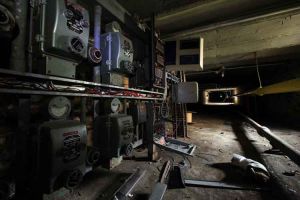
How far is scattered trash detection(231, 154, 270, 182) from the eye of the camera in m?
1.75

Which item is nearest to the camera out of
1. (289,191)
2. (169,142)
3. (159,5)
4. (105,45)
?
(289,191)

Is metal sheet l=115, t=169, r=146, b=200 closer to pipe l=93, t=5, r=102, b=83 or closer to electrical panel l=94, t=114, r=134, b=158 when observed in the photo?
electrical panel l=94, t=114, r=134, b=158

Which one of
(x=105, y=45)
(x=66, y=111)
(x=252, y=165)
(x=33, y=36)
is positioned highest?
(x=105, y=45)

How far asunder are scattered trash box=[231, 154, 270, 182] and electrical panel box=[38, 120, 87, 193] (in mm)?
1708

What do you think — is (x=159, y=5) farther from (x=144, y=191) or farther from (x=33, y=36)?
(x=144, y=191)

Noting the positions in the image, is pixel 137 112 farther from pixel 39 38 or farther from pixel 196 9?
A: pixel 196 9

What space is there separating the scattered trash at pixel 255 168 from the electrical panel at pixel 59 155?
67.2 inches

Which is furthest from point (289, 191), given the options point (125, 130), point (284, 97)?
point (284, 97)

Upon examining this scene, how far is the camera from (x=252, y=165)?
190 centimetres

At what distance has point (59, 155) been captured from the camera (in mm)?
1112

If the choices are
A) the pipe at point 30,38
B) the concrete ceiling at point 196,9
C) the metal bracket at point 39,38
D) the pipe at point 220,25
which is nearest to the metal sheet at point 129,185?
the pipe at point 30,38

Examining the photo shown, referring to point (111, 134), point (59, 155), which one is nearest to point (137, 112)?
point (111, 134)

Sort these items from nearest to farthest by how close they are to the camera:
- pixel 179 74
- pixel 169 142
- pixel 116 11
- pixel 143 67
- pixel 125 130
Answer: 1. pixel 125 130
2. pixel 116 11
3. pixel 143 67
4. pixel 169 142
5. pixel 179 74

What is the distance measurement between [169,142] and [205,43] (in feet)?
6.74
